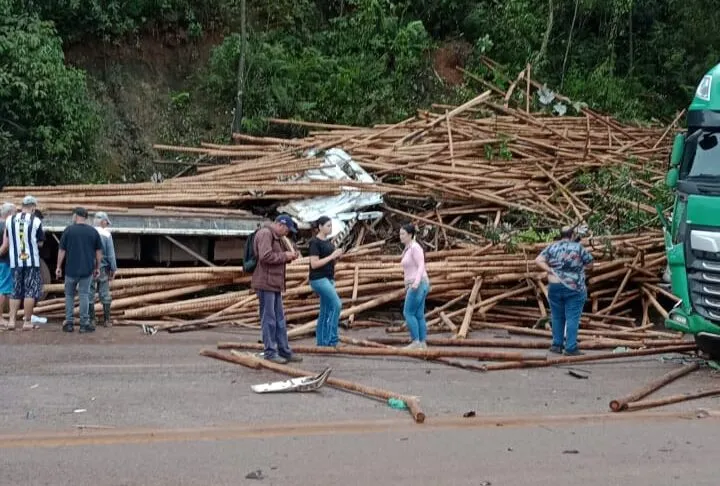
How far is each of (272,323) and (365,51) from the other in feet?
59.5

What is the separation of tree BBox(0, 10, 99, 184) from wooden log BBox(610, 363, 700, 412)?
49.3ft

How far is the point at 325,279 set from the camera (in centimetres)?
1157

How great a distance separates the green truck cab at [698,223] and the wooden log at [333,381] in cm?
395

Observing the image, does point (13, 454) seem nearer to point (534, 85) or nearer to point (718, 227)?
point (718, 227)

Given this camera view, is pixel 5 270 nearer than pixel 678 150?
No

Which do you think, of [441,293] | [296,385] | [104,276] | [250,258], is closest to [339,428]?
[296,385]

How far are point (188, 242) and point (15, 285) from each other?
3.39 meters

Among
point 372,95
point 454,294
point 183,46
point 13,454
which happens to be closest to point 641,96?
point 372,95

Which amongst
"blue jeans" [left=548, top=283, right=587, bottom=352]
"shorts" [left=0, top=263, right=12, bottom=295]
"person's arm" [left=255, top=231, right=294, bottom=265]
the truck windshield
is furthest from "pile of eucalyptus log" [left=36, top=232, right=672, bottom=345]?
the truck windshield

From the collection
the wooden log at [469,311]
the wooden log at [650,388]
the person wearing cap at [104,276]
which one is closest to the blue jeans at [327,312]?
the wooden log at [469,311]

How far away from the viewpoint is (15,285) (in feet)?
42.2

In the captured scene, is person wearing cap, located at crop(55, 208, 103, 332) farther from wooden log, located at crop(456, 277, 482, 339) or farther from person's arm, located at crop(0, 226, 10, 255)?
wooden log, located at crop(456, 277, 482, 339)

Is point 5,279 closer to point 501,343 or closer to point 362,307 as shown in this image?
point 362,307

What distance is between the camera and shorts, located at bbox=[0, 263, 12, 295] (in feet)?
42.5
